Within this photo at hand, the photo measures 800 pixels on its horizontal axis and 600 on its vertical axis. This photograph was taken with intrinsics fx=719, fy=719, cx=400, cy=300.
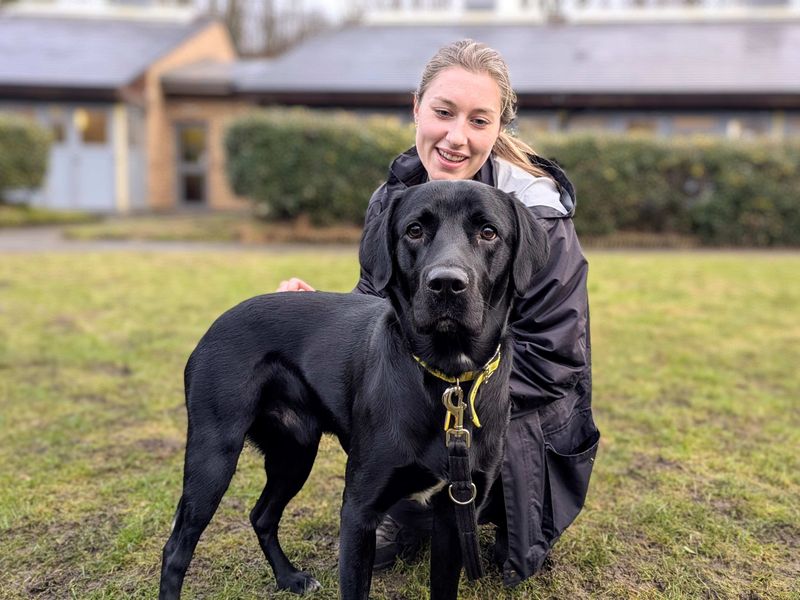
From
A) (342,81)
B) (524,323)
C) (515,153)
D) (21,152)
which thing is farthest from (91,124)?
(524,323)

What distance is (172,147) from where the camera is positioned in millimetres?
20781

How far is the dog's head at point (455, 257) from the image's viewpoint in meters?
2.05

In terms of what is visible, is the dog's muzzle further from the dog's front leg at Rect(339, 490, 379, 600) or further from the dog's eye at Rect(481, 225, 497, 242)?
Result: the dog's front leg at Rect(339, 490, 379, 600)

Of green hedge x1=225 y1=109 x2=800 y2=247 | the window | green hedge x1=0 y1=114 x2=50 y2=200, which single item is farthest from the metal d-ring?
the window

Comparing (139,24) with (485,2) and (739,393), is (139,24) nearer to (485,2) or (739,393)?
(485,2)

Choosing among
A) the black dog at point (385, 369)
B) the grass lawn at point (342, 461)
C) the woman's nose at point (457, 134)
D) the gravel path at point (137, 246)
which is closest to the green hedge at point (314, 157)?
the gravel path at point (137, 246)

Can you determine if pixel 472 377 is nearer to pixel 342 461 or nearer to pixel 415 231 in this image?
pixel 415 231

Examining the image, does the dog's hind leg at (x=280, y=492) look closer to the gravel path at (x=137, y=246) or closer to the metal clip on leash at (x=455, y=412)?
the metal clip on leash at (x=455, y=412)

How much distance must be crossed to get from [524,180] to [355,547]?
1.48 m

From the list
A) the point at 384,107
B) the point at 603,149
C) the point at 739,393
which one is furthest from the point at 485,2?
the point at 739,393

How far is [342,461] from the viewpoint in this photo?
3854mm

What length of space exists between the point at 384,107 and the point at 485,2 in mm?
7797

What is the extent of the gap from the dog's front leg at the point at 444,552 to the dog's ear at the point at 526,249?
29.4 inches

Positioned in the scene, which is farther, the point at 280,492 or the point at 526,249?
the point at 280,492
